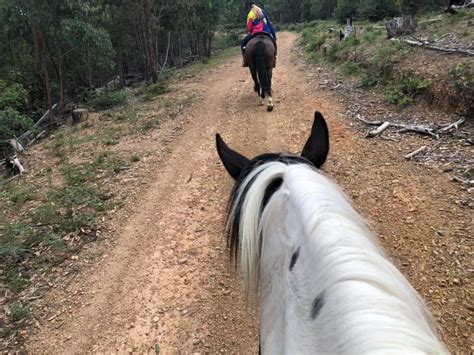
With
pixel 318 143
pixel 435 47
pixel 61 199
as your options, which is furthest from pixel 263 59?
pixel 318 143

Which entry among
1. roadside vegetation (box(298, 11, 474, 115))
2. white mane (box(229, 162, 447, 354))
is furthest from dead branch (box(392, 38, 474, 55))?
white mane (box(229, 162, 447, 354))

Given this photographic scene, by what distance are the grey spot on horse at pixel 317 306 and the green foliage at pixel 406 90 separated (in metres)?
7.21

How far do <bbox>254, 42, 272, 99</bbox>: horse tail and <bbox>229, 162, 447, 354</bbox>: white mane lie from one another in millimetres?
8144

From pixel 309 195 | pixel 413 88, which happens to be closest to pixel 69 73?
pixel 413 88

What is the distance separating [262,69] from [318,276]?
356 inches

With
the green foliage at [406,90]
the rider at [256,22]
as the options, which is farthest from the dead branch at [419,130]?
the rider at [256,22]

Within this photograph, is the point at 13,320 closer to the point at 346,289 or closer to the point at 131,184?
the point at 131,184

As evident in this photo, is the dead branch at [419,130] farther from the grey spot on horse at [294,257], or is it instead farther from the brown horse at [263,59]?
the grey spot on horse at [294,257]

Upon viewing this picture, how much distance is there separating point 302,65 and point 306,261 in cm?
1455

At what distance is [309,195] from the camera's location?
4.74 feet

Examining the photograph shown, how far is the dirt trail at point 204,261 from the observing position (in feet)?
11.8

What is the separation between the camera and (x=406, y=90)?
25.5ft

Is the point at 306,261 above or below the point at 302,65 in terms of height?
above

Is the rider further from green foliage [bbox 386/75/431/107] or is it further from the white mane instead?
the white mane
